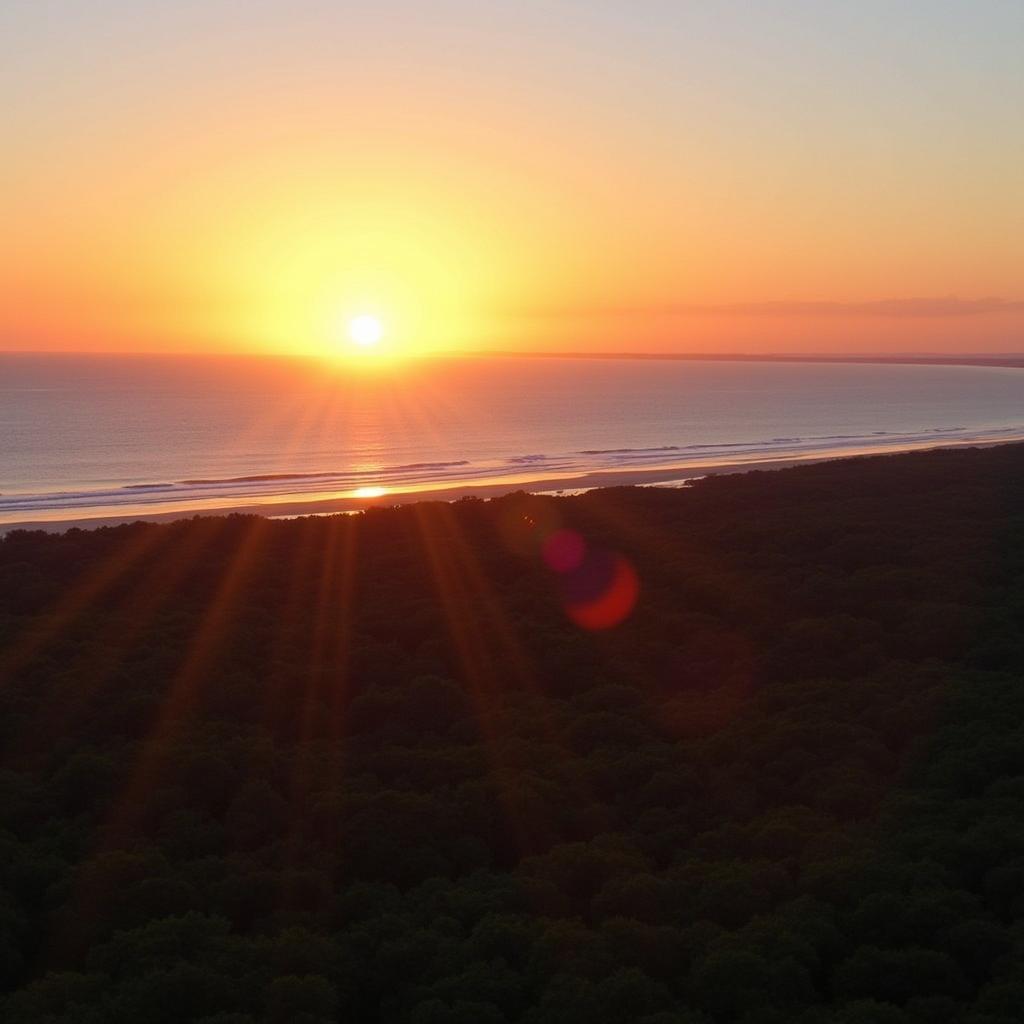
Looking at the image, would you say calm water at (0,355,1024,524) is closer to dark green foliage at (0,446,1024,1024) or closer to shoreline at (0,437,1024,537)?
shoreline at (0,437,1024,537)

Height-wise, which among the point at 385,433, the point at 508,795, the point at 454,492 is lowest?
the point at 508,795

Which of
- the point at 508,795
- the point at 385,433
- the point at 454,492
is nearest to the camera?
the point at 508,795

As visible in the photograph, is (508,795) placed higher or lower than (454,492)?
lower

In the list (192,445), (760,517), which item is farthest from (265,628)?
(192,445)

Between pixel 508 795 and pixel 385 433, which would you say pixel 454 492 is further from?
pixel 508 795

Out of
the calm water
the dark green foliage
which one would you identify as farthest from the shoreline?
the dark green foliage

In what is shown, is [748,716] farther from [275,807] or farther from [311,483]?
[311,483]

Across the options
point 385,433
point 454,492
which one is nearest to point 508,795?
point 454,492

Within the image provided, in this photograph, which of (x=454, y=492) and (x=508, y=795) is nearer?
(x=508, y=795)
